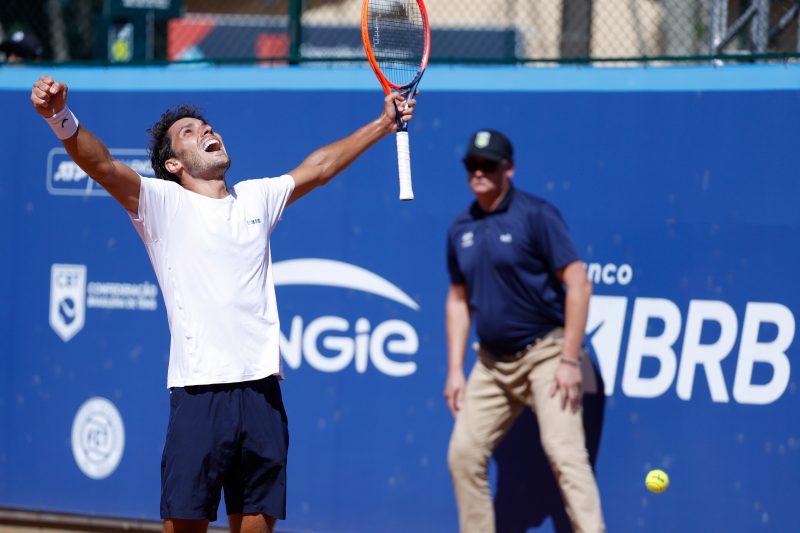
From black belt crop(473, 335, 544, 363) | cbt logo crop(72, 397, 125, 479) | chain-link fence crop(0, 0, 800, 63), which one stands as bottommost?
cbt logo crop(72, 397, 125, 479)

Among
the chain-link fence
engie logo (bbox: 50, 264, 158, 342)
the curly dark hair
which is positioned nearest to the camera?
the curly dark hair

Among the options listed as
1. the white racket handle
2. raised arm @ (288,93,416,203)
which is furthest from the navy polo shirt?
the white racket handle

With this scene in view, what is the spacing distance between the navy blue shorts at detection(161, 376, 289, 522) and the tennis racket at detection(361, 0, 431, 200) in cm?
115

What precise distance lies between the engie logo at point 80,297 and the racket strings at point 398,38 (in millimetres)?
1990

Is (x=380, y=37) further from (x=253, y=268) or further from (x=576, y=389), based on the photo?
(x=576, y=389)

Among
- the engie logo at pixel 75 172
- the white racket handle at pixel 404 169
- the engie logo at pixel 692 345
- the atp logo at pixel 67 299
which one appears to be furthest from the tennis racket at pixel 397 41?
the atp logo at pixel 67 299

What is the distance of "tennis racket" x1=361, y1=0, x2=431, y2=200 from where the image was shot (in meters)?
4.47

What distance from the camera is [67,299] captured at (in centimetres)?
618

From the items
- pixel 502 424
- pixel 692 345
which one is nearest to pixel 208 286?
pixel 502 424

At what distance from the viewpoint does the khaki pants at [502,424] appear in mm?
4809

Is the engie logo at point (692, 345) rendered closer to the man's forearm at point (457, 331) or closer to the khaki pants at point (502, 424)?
the khaki pants at point (502, 424)

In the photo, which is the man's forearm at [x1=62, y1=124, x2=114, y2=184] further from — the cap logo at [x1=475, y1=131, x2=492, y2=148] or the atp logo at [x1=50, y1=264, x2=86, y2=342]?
the atp logo at [x1=50, y1=264, x2=86, y2=342]

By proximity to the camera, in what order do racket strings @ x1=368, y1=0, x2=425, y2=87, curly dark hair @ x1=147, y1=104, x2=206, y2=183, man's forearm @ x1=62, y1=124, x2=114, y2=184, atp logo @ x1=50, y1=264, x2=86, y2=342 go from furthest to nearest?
1. atp logo @ x1=50, y1=264, x2=86, y2=342
2. racket strings @ x1=368, y1=0, x2=425, y2=87
3. curly dark hair @ x1=147, y1=104, x2=206, y2=183
4. man's forearm @ x1=62, y1=124, x2=114, y2=184

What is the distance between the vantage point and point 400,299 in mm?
5625
